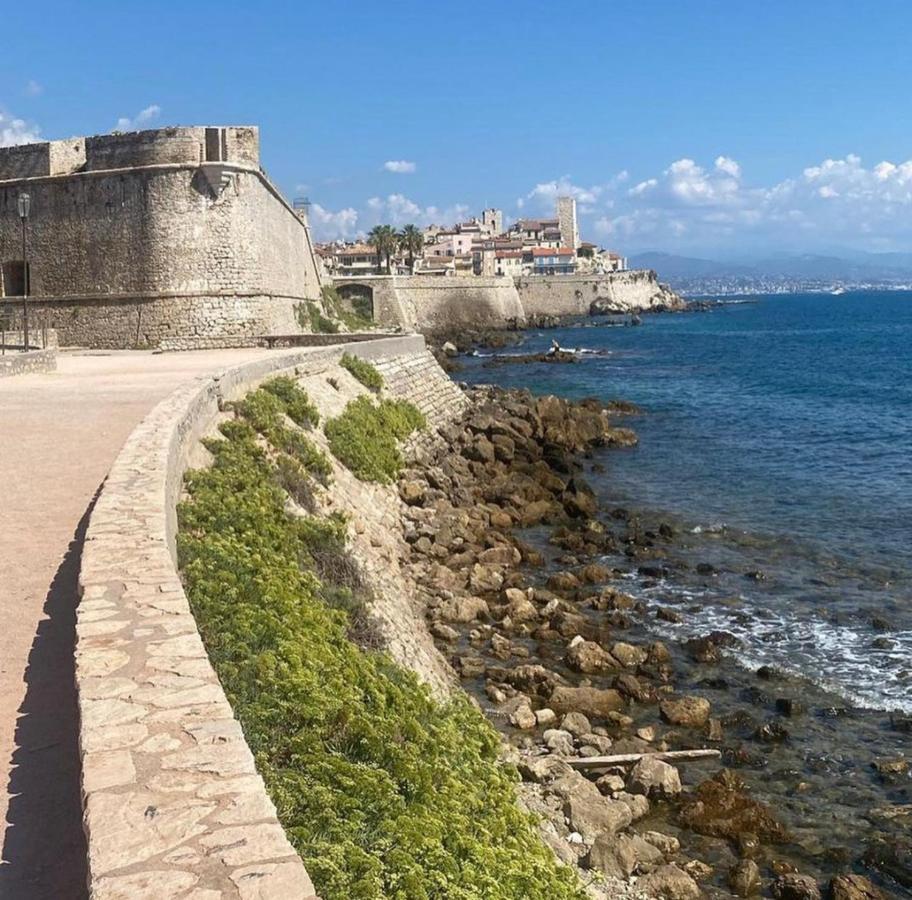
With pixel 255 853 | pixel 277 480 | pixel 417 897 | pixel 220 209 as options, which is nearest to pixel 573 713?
pixel 277 480

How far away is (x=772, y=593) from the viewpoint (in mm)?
16266

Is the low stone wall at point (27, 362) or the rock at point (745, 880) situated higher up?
the low stone wall at point (27, 362)

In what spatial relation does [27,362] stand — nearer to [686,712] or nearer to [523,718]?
[523,718]

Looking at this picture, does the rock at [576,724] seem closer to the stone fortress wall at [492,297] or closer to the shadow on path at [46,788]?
the shadow on path at [46,788]


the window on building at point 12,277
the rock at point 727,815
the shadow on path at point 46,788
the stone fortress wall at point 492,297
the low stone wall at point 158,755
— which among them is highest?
the stone fortress wall at point 492,297

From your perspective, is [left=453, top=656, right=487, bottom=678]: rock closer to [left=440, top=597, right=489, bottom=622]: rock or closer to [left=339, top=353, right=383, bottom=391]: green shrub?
[left=440, top=597, right=489, bottom=622]: rock

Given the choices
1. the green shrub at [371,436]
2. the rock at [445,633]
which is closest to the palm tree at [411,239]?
the green shrub at [371,436]

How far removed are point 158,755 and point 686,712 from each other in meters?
8.78

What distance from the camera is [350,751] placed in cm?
573

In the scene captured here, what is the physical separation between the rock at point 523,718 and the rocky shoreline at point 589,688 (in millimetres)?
16

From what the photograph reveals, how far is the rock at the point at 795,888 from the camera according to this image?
7.99 meters

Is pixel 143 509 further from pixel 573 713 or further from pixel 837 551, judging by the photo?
pixel 837 551

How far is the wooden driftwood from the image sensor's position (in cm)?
981

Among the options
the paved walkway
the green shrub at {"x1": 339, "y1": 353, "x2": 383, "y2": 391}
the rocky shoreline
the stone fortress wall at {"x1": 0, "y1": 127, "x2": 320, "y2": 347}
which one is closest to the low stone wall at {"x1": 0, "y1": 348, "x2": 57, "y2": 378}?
the paved walkway
